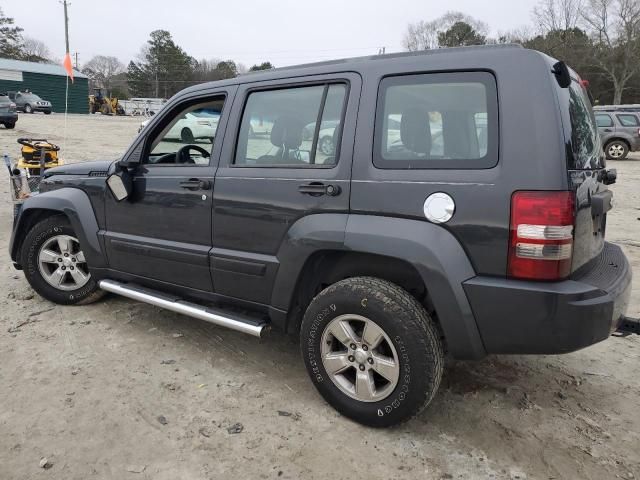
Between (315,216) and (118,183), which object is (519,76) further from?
(118,183)

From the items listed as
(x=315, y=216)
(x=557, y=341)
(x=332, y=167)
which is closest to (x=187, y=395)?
(x=315, y=216)

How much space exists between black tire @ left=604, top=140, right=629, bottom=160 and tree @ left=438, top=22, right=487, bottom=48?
36472mm

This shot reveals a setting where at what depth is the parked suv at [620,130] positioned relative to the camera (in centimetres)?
1767

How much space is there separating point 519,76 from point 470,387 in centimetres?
186

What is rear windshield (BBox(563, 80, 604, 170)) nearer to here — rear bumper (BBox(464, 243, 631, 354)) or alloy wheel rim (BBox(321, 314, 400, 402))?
rear bumper (BBox(464, 243, 631, 354))

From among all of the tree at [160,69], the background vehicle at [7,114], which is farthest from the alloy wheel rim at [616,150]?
the tree at [160,69]

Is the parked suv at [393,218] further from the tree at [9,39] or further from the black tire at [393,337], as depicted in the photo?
the tree at [9,39]

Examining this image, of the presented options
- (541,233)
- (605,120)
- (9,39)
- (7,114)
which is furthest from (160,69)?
(541,233)

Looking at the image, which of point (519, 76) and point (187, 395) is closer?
point (519, 76)

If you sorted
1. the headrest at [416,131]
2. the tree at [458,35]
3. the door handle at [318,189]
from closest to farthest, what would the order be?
the headrest at [416,131] < the door handle at [318,189] < the tree at [458,35]

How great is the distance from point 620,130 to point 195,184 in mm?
18527

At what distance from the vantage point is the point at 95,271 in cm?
409

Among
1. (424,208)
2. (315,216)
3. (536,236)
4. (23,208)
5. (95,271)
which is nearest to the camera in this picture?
(536,236)

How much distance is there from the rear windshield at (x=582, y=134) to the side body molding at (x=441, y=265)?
65cm
